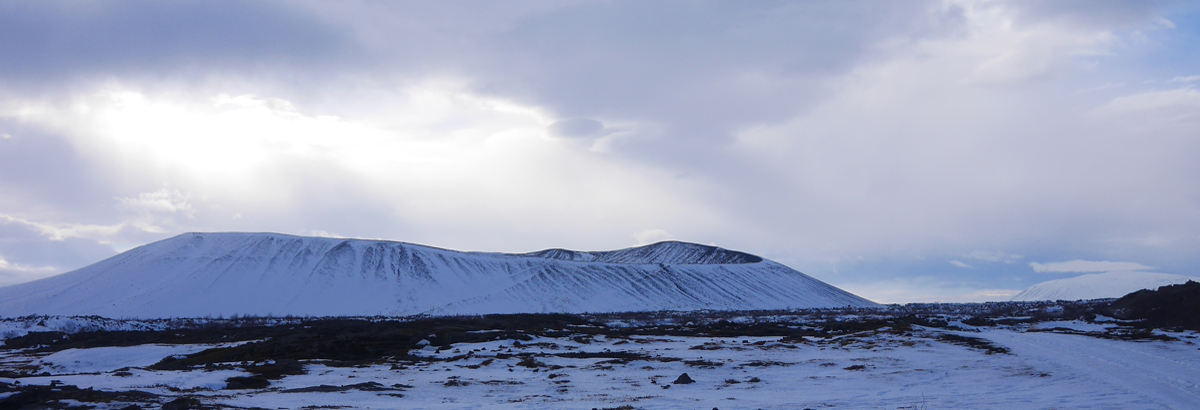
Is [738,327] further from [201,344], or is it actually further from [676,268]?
[676,268]

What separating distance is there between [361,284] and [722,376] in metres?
95.3

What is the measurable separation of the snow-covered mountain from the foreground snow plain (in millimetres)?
66816

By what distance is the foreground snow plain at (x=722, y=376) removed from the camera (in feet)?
52.4

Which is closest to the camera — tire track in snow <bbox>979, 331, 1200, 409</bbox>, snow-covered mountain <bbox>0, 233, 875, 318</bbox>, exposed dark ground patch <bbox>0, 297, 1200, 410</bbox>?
tire track in snow <bbox>979, 331, 1200, 409</bbox>

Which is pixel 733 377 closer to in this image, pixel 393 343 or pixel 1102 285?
pixel 393 343

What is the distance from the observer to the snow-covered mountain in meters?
94.2

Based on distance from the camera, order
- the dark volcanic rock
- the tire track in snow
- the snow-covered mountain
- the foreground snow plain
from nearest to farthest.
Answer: the tire track in snow → the foreground snow plain → the dark volcanic rock → the snow-covered mountain

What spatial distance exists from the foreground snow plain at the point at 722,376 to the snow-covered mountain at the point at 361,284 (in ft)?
219

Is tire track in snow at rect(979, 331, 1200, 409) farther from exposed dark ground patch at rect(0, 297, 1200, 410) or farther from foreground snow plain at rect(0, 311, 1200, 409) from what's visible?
exposed dark ground patch at rect(0, 297, 1200, 410)

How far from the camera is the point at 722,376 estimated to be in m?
22.0

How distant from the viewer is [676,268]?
438 ft

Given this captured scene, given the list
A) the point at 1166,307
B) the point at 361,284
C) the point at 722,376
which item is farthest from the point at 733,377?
the point at 361,284

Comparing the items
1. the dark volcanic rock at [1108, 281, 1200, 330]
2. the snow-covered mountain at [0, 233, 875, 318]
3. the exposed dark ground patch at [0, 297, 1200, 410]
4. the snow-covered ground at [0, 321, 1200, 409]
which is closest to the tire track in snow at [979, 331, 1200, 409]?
the snow-covered ground at [0, 321, 1200, 409]

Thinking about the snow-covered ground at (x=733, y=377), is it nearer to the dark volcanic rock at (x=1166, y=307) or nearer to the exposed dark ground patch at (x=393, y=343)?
the exposed dark ground patch at (x=393, y=343)
